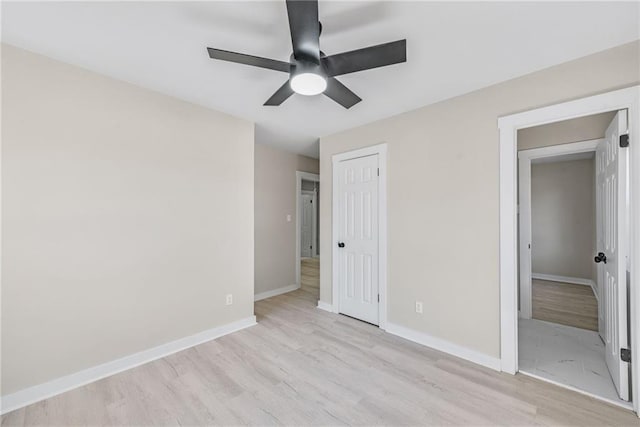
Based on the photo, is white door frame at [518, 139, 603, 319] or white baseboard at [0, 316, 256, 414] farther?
white door frame at [518, 139, 603, 319]

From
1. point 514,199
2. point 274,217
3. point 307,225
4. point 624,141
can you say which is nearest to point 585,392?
point 514,199

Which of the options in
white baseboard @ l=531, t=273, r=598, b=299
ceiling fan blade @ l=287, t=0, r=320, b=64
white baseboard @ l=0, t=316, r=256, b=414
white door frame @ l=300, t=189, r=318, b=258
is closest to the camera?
ceiling fan blade @ l=287, t=0, r=320, b=64

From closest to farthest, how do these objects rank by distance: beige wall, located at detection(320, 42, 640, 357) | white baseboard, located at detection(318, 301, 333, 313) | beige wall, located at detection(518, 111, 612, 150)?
beige wall, located at detection(320, 42, 640, 357)
beige wall, located at detection(518, 111, 612, 150)
white baseboard, located at detection(318, 301, 333, 313)

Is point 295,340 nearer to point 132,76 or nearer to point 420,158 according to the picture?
point 420,158

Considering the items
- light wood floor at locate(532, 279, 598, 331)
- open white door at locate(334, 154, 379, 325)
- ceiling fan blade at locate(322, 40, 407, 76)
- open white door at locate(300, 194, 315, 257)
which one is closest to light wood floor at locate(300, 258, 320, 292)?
open white door at locate(300, 194, 315, 257)

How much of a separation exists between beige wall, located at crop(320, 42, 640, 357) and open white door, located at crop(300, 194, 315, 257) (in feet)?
16.1

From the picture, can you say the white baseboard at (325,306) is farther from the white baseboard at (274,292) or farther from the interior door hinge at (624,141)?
the interior door hinge at (624,141)

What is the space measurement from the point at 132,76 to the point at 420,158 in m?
2.76

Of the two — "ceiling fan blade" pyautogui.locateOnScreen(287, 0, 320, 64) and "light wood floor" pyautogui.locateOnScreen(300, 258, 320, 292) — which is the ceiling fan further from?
"light wood floor" pyautogui.locateOnScreen(300, 258, 320, 292)

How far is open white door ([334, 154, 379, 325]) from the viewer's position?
3.20 metres

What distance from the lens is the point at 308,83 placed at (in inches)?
60.5

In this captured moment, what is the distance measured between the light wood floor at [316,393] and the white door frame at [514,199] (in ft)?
0.99

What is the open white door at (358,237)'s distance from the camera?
3.20m

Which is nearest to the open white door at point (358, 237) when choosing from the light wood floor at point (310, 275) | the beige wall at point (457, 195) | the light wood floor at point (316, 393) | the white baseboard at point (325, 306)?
the white baseboard at point (325, 306)
